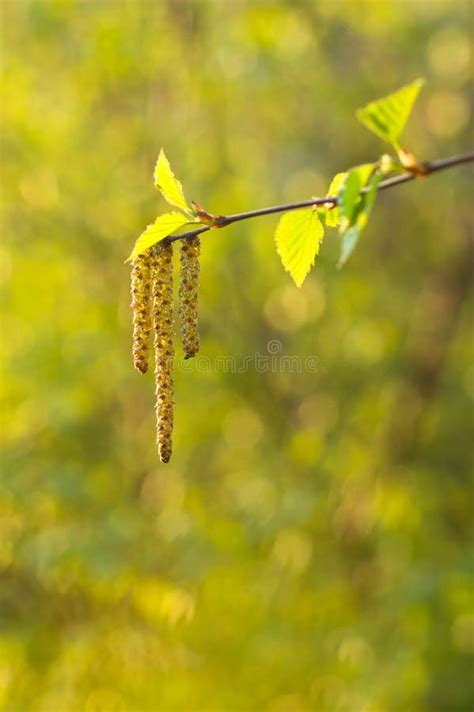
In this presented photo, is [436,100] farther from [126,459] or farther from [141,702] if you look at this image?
[141,702]

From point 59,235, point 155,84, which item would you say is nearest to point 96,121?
point 155,84

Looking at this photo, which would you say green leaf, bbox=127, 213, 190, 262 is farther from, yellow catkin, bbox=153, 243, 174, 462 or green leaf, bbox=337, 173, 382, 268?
green leaf, bbox=337, 173, 382, 268

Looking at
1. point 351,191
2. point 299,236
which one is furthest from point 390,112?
point 299,236

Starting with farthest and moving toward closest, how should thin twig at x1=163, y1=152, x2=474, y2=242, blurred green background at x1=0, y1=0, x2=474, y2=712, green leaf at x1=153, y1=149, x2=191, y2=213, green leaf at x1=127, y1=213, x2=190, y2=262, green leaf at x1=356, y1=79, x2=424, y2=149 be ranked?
blurred green background at x1=0, y1=0, x2=474, y2=712, green leaf at x1=153, y1=149, x2=191, y2=213, green leaf at x1=127, y1=213, x2=190, y2=262, green leaf at x1=356, y1=79, x2=424, y2=149, thin twig at x1=163, y1=152, x2=474, y2=242

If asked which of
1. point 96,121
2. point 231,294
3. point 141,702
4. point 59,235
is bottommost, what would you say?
point 141,702

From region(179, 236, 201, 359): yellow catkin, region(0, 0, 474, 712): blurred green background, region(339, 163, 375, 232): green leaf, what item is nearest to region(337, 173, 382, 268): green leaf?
region(339, 163, 375, 232): green leaf

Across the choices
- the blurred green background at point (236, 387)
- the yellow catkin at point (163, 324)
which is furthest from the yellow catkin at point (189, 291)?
the blurred green background at point (236, 387)
